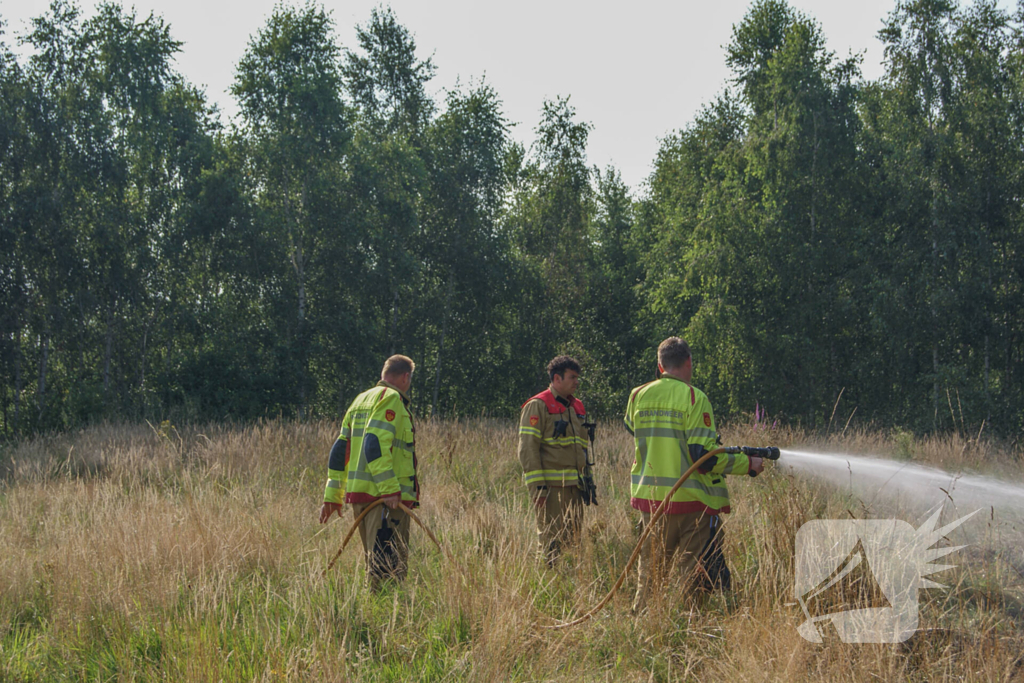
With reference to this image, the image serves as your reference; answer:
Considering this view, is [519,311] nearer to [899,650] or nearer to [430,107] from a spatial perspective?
[430,107]

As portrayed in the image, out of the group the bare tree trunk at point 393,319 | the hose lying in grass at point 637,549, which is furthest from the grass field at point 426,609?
the bare tree trunk at point 393,319

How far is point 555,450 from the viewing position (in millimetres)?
5473

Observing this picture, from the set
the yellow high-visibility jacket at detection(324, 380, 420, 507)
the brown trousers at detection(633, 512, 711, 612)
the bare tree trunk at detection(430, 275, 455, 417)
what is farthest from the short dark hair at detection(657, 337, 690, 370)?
the bare tree trunk at detection(430, 275, 455, 417)

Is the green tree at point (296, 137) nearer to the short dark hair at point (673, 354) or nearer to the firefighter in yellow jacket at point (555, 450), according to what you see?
the firefighter in yellow jacket at point (555, 450)

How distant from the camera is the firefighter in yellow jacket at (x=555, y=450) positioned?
5410mm

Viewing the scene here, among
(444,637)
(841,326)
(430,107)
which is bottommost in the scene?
(444,637)

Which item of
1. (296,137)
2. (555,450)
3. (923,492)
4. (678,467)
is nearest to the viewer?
(678,467)

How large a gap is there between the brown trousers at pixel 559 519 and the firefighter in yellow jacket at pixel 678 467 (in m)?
0.74

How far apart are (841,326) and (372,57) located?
16896mm

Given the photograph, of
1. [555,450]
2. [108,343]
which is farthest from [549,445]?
[108,343]

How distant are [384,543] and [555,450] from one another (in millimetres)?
1374

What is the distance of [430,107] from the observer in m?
25.7

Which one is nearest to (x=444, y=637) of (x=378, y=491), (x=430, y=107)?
(x=378, y=491)

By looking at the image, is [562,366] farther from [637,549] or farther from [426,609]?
[426,609]
